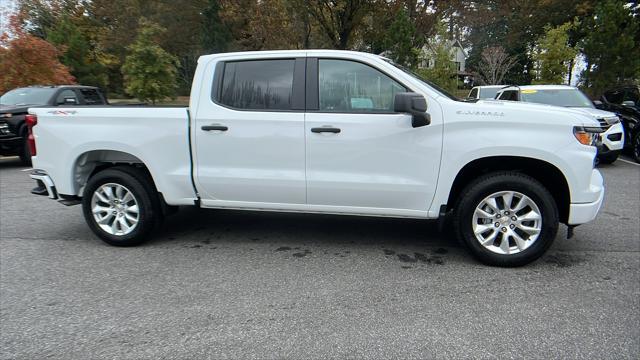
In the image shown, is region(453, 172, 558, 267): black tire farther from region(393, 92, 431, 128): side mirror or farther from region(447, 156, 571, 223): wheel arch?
region(393, 92, 431, 128): side mirror

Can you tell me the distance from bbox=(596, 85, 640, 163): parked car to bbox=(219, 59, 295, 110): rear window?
9760 millimetres

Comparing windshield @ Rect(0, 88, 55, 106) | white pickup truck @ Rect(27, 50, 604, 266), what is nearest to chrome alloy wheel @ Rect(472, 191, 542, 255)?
white pickup truck @ Rect(27, 50, 604, 266)

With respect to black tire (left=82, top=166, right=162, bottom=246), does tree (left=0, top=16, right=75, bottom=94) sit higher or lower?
higher

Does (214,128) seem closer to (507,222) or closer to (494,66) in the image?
(507,222)

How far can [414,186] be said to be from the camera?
409cm

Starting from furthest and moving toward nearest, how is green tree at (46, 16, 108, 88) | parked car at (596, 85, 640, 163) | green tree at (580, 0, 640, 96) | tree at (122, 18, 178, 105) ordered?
green tree at (46, 16, 108, 88)
tree at (122, 18, 178, 105)
green tree at (580, 0, 640, 96)
parked car at (596, 85, 640, 163)

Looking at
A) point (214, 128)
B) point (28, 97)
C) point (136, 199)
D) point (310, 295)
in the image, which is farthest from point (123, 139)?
point (28, 97)

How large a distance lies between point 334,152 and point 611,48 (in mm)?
16030

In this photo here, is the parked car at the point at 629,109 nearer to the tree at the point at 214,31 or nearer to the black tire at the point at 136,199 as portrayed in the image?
the black tire at the point at 136,199

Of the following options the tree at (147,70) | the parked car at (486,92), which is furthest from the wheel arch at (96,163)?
the tree at (147,70)

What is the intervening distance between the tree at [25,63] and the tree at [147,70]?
15.5ft

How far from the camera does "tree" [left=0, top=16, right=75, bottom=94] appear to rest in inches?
550

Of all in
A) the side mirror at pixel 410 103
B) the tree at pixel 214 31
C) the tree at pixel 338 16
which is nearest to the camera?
the side mirror at pixel 410 103

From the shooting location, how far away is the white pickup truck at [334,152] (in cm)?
392
